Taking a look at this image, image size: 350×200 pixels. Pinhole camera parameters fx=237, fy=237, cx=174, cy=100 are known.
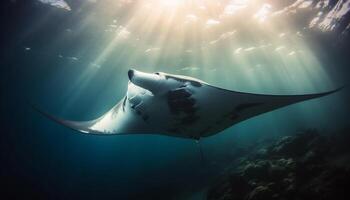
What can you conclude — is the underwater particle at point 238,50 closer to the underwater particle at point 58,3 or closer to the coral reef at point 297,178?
the coral reef at point 297,178

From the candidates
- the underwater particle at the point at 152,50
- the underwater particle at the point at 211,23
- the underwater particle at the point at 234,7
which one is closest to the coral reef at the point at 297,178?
the underwater particle at the point at 234,7

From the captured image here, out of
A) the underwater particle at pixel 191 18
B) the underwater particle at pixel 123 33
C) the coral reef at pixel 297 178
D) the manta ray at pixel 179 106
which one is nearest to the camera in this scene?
the manta ray at pixel 179 106

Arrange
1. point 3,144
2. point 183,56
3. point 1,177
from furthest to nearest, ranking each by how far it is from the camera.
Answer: point 3,144
point 1,177
point 183,56

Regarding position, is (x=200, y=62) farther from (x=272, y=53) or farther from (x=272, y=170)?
(x=272, y=170)

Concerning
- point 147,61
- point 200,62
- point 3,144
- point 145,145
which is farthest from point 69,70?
point 145,145

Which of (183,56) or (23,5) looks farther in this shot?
(183,56)

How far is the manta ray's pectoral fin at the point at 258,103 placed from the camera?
10.8 feet

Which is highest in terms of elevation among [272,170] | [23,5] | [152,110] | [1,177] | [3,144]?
[23,5]

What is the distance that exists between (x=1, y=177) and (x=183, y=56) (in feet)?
64.7

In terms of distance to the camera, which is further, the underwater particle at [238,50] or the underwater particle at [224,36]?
the underwater particle at [238,50]

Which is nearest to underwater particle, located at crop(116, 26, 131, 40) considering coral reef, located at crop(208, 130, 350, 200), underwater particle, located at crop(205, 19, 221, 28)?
underwater particle, located at crop(205, 19, 221, 28)

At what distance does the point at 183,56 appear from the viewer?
1959cm

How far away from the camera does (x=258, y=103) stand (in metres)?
3.62

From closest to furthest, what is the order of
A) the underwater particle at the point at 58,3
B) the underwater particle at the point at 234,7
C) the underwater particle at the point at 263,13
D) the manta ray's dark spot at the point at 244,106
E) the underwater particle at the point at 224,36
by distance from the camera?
1. the manta ray's dark spot at the point at 244,106
2. the underwater particle at the point at 58,3
3. the underwater particle at the point at 234,7
4. the underwater particle at the point at 263,13
5. the underwater particle at the point at 224,36
